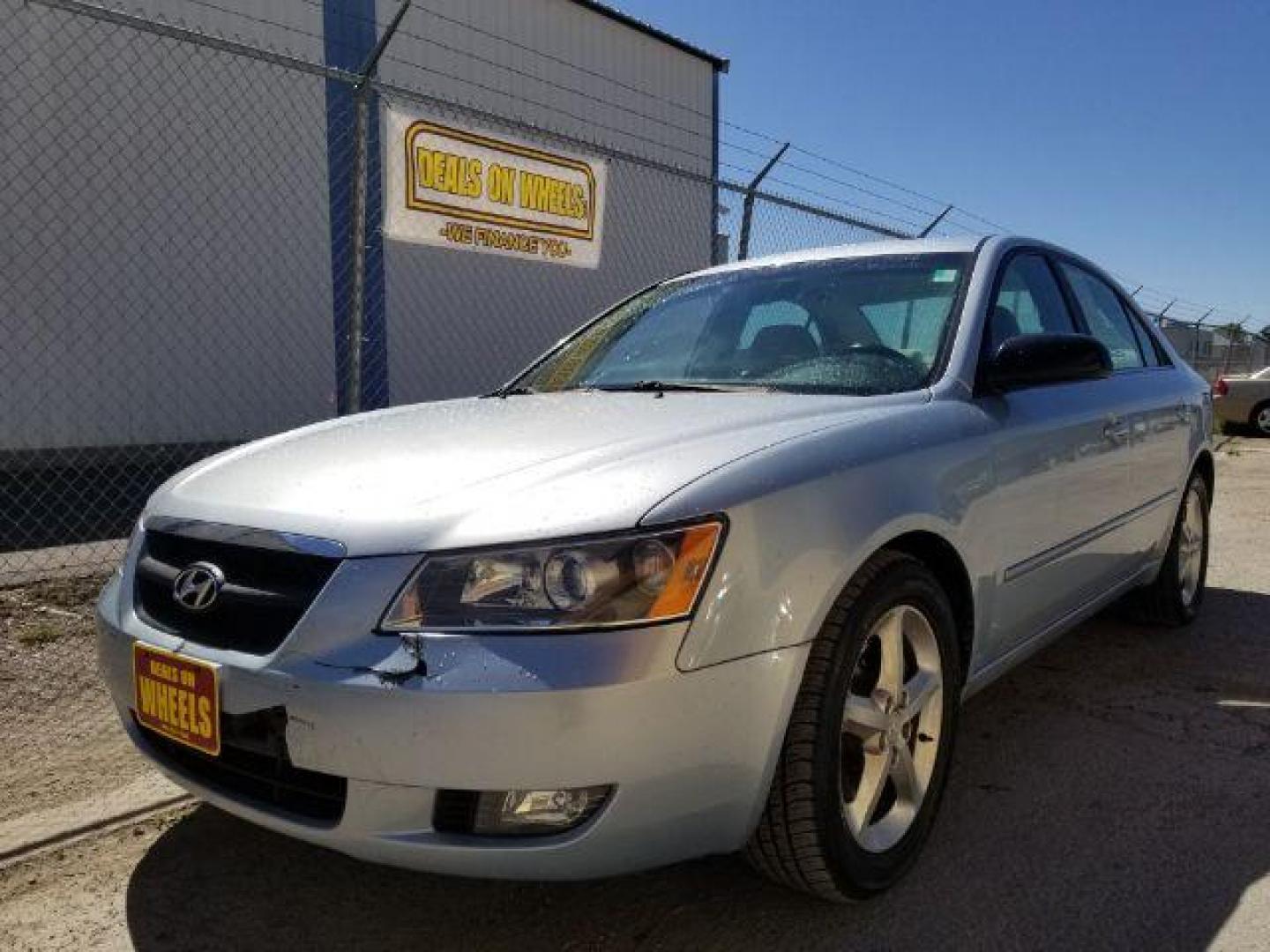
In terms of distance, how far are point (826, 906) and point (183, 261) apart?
8235 millimetres

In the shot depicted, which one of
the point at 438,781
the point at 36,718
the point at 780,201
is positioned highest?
the point at 780,201

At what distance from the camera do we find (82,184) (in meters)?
8.09

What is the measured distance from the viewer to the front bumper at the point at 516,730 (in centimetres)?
161

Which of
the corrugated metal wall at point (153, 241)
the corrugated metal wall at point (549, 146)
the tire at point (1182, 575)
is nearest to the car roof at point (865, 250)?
the tire at point (1182, 575)

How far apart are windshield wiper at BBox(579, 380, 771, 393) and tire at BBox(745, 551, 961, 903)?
2.49ft

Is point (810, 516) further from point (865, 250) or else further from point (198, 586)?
point (865, 250)

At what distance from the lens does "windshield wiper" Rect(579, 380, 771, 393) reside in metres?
2.70

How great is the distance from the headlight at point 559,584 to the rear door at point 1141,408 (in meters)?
2.20

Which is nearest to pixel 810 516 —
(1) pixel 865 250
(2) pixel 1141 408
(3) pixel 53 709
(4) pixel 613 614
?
(4) pixel 613 614

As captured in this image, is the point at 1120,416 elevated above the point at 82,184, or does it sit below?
below

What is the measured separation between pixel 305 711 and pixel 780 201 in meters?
6.24

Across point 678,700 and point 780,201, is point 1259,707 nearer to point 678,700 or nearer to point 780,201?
point 678,700

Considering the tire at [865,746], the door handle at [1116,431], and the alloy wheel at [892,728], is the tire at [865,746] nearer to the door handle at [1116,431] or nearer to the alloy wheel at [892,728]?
the alloy wheel at [892,728]

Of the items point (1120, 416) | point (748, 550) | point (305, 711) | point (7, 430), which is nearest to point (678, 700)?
point (748, 550)
